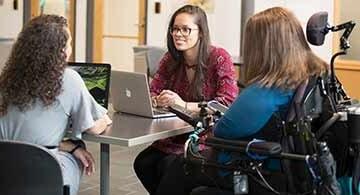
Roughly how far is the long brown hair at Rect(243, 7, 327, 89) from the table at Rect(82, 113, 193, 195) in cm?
44

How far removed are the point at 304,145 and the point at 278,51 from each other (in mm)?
406

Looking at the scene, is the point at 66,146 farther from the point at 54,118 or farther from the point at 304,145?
the point at 304,145

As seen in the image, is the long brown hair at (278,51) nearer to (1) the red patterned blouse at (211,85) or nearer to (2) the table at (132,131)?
(2) the table at (132,131)

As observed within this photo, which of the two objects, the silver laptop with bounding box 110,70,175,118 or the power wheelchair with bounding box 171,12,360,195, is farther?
the silver laptop with bounding box 110,70,175,118

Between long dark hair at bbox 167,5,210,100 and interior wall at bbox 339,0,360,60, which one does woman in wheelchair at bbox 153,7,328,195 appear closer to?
long dark hair at bbox 167,5,210,100

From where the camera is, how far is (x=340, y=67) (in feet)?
20.5

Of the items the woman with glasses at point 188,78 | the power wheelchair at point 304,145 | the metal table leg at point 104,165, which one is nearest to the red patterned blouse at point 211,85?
the woman with glasses at point 188,78

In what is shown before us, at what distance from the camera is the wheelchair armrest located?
1.97m

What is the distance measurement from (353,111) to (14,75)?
1274 mm

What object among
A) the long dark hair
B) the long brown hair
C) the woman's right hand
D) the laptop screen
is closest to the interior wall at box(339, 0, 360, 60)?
the long dark hair

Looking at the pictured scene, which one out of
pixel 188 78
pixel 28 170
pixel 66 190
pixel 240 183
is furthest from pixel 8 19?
pixel 240 183

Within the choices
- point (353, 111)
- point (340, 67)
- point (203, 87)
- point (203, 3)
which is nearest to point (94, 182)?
point (203, 87)

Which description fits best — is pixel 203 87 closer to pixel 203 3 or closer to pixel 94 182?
pixel 94 182

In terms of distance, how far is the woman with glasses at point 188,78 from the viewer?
298 cm
